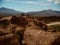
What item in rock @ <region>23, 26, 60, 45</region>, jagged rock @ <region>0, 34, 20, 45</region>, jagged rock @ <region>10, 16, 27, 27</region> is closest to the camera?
rock @ <region>23, 26, 60, 45</region>

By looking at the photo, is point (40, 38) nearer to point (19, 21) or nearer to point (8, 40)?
point (8, 40)

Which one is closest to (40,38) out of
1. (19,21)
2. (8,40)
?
(8,40)

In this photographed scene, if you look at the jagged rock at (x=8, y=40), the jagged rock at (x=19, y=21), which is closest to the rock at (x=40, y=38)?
the jagged rock at (x=8, y=40)

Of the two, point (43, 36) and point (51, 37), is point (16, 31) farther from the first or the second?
point (51, 37)

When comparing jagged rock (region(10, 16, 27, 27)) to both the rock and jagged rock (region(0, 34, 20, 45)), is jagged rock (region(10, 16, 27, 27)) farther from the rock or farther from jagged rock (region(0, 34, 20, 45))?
jagged rock (region(0, 34, 20, 45))

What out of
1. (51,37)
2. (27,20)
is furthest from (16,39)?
(27,20)

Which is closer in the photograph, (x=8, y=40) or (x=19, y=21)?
(x=8, y=40)

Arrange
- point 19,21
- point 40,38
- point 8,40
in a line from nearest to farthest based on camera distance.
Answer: point 40,38 → point 8,40 → point 19,21

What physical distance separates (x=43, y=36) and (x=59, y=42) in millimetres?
951

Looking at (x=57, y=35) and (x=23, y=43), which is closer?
(x=57, y=35)

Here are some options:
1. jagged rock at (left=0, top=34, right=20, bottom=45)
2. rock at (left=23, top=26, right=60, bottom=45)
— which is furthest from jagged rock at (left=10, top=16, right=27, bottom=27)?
jagged rock at (left=0, top=34, right=20, bottom=45)

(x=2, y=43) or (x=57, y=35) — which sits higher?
(x=57, y=35)

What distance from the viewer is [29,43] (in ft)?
31.7

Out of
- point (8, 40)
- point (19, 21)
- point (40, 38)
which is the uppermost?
point (19, 21)
